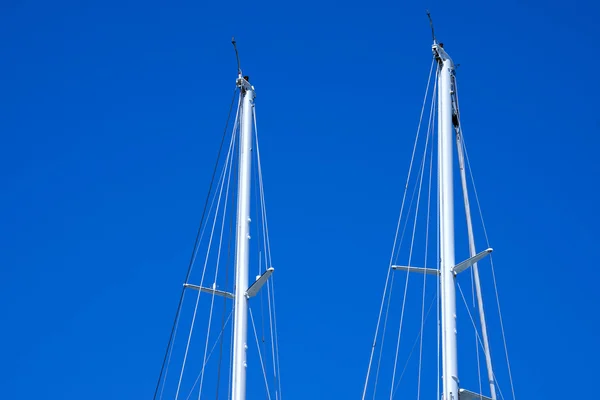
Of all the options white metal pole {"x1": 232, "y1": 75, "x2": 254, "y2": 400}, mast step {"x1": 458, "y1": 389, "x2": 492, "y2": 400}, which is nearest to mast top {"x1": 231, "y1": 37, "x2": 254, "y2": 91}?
white metal pole {"x1": 232, "y1": 75, "x2": 254, "y2": 400}

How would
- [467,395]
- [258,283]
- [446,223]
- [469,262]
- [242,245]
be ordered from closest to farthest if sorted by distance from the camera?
[467,395] < [469,262] < [446,223] < [258,283] < [242,245]

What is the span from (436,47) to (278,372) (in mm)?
12147

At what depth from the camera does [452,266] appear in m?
37.6

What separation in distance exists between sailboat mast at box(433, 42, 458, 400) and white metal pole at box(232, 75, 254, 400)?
666 cm

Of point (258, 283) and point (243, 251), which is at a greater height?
point (243, 251)

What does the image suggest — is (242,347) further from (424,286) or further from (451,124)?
(451,124)

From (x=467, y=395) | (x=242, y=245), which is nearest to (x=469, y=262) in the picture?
(x=467, y=395)

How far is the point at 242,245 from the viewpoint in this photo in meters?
41.0

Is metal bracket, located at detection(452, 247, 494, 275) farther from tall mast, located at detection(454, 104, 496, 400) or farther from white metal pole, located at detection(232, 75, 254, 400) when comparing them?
white metal pole, located at detection(232, 75, 254, 400)

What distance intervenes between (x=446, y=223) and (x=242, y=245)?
23.1 ft

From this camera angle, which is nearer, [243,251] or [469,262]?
[469,262]

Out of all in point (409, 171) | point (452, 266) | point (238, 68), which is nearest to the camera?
point (452, 266)

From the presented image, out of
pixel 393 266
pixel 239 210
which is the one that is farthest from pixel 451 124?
pixel 239 210

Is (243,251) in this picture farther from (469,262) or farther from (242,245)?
(469,262)
